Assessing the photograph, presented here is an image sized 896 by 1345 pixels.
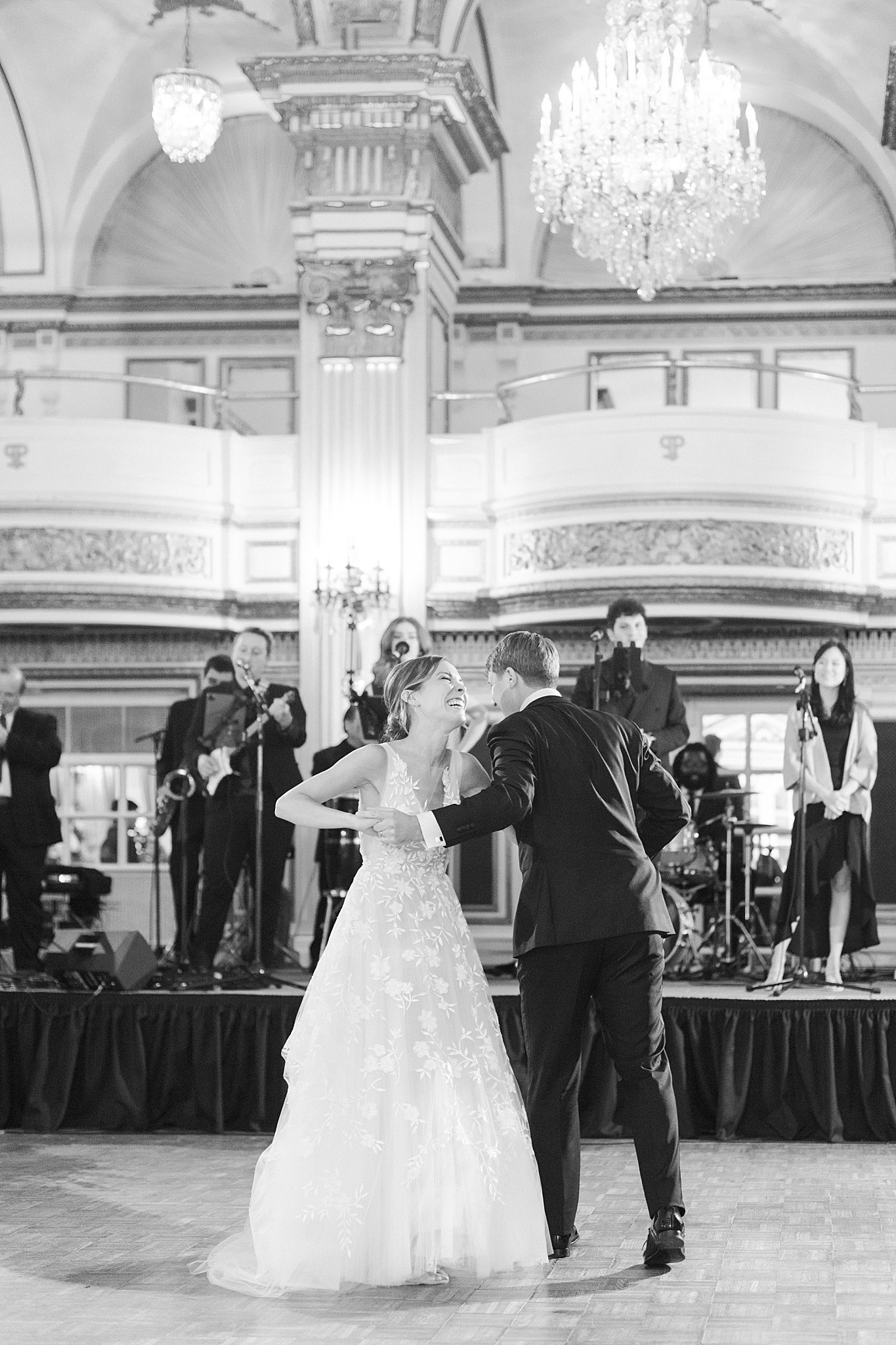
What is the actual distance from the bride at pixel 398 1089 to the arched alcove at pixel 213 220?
1016 centimetres

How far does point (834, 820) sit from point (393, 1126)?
389cm

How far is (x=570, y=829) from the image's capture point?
4.14 metres

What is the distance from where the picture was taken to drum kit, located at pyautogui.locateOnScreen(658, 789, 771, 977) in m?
7.96

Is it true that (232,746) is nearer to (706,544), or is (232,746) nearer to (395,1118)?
(395,1118)

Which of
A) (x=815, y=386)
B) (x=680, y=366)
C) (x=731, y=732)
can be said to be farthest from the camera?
(x=815, y=386)

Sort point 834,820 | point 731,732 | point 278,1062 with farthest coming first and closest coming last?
1. point 731,732
2. point 834,820
3. point 278,1062

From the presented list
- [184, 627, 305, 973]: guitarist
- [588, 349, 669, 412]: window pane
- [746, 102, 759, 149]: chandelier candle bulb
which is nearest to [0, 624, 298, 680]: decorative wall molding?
[184, 627, 305, 973]: guitarist

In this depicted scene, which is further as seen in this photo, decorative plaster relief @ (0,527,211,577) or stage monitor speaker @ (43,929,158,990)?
decorative plaster relief @ (0,527,211,577)

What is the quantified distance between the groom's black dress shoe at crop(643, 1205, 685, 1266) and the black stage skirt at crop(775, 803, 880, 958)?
3335mm

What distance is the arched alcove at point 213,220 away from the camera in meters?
13.8

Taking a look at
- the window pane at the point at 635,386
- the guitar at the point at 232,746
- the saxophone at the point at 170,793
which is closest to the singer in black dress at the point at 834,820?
the guitar at the point at 232,746

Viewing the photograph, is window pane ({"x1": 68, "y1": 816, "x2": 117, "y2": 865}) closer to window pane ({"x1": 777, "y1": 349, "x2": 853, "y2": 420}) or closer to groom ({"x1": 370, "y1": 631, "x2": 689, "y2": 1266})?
window pane ({"x1": 777, "y1": 349, "x2": 853, "y2": 420})

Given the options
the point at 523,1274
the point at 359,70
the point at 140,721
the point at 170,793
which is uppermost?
the point at 359,70

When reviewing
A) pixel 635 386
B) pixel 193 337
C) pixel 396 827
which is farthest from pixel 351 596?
pixel 396 827
